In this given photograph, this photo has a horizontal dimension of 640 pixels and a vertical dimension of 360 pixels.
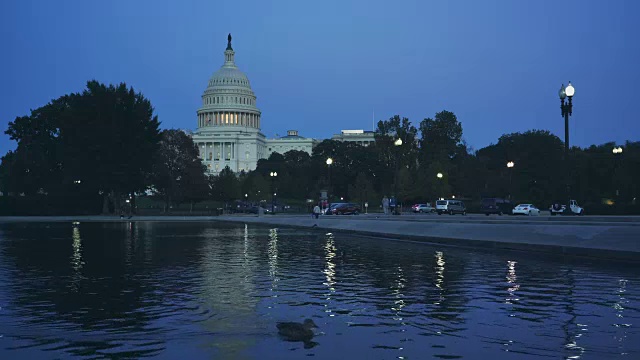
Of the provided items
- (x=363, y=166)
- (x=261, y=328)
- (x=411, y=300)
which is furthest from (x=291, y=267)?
(x=363, y=166)

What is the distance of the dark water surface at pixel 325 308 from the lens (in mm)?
7555

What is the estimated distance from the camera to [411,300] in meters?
11.3

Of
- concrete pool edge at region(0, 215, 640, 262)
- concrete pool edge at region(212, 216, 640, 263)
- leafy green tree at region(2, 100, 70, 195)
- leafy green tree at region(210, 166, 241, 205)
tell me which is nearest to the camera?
concrete pool edge at region(212, 216, 640, 263)

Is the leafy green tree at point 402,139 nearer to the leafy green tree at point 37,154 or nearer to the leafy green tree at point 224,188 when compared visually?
the leafy green tree at point 224,188

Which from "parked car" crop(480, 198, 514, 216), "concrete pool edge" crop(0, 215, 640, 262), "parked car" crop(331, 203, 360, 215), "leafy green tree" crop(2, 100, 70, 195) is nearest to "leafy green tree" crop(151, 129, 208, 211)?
"leafy green tree" crop(2, 100, 70, 195)

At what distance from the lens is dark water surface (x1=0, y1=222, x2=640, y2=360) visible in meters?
7.55

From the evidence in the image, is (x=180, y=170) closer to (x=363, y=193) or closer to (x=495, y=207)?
(x=363, y=193)

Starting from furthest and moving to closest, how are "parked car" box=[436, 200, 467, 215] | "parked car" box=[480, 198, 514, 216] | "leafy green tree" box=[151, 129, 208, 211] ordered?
"leafy green tree" box=[151, 129, 208, 211], "parked car" box=[436, 200, 467, 215], "parked car" box=[480, 198, 514, 216]

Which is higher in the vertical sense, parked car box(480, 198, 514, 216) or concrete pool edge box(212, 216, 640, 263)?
parked car box(480, 198, 514, 216)

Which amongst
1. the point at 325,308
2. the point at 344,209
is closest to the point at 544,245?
the point at 325,308

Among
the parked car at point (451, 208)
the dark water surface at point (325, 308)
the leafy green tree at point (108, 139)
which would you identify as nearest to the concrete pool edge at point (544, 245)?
the dark water surface at point (325, 308)

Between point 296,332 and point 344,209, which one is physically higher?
point 344,209

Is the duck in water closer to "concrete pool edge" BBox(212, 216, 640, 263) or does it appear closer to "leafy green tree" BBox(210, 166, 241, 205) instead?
"concrete pool edge" BBox(212, 216, 640, 263)

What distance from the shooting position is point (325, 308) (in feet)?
34.5
